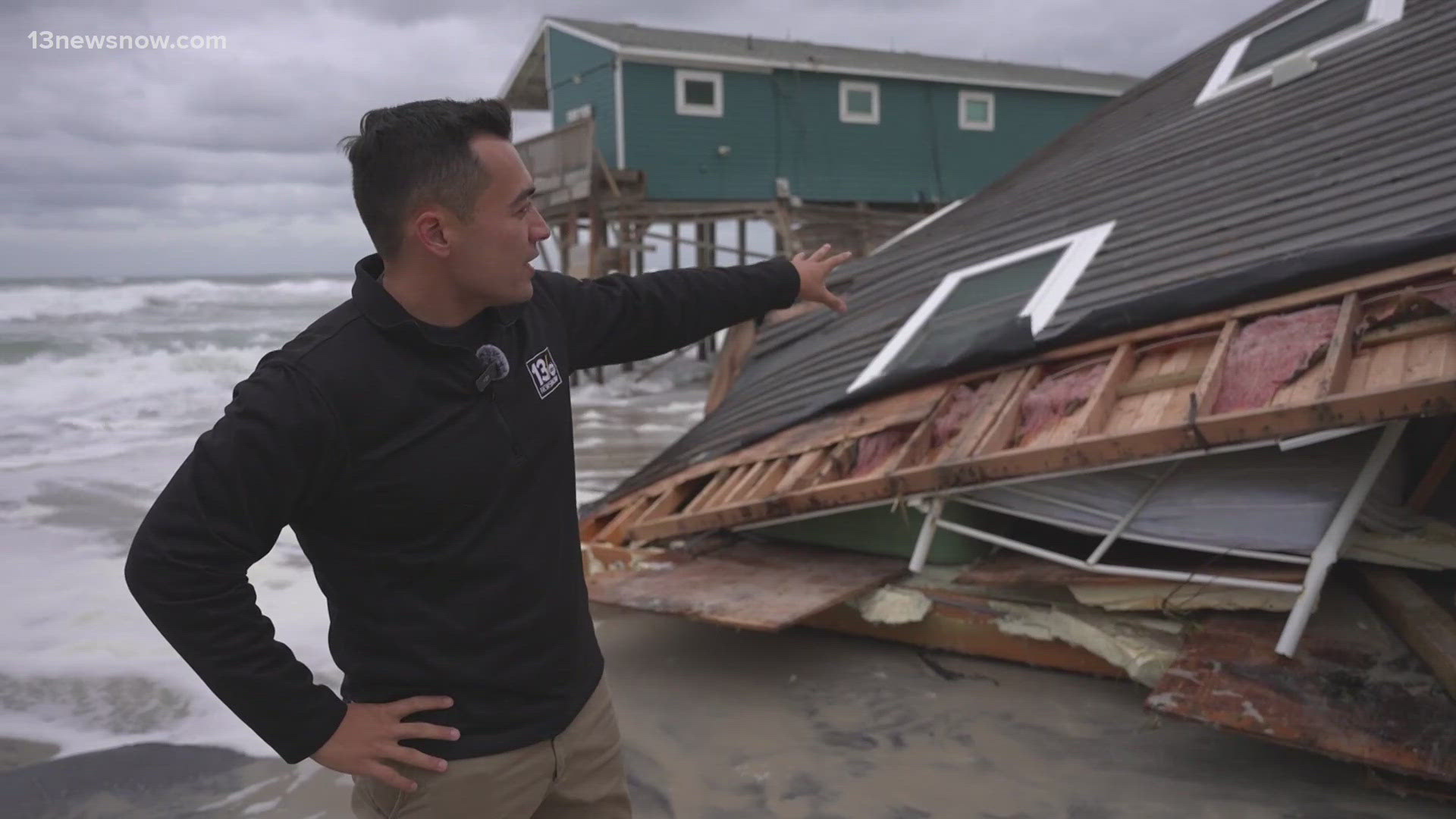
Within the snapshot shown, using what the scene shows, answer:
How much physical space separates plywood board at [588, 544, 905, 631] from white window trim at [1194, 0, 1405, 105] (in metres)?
4.91

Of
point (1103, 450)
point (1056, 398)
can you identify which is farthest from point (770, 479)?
point (1103, 450)

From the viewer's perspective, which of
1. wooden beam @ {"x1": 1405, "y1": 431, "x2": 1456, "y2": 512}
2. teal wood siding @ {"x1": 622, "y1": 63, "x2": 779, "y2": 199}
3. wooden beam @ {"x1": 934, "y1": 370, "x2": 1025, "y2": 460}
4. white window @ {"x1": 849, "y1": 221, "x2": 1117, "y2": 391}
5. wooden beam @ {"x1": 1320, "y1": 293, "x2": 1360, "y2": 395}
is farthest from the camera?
teal wood siding @ {"x1": 622, "y1": 63, "x2": 779, "y2": 199}

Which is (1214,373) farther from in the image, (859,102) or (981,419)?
(859,102)

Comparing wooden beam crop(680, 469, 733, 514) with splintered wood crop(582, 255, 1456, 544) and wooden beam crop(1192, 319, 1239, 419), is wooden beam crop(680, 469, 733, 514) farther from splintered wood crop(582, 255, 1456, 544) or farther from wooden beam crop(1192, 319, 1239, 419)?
wooden beam crop(1192, 319, 1239, 419)

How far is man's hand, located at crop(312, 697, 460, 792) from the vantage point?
2.01 m

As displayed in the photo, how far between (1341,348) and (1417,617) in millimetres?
1100

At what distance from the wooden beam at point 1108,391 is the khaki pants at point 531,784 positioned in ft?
8.86

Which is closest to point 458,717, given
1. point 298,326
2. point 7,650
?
point 7,650

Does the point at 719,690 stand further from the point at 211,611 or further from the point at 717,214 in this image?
the point at 717,214

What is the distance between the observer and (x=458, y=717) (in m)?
2.15

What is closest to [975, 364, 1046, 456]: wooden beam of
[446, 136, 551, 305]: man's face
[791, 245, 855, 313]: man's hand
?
[791, 245, 855, 313]: man's hand

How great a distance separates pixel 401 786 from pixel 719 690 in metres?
3.37

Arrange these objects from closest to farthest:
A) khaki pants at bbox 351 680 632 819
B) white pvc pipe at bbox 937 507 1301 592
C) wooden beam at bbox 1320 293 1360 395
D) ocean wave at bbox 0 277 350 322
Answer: khaki pants at bbox 351 680 632 819 → wooden beam at bbox 1320 293 1360 395 → white pvc pipe at bbox 937 507 1301 592 → ocean wave at bbox 0 277 350 322

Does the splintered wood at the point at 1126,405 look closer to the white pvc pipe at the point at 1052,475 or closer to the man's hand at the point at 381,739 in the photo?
the white pvc pipe at the point at 1052,475
